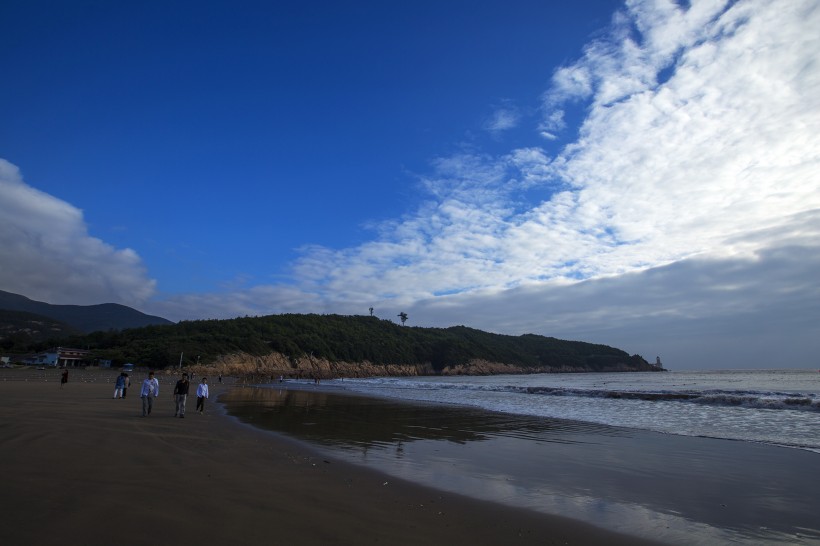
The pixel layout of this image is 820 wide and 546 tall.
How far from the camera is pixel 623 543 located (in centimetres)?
554

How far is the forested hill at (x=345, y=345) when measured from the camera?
79.6 meters

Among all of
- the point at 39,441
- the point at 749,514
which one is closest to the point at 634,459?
the point at 749,514

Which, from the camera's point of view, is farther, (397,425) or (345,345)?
(345,345)

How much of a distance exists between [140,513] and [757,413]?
2651 centimetres

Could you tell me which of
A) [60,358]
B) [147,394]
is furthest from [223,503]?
[60,358]

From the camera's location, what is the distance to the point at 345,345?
398 ft

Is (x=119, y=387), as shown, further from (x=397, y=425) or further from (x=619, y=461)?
(x=619, y=461)

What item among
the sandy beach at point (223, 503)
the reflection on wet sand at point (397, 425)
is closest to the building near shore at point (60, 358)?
the reflection on wet sand at point (397, 425)

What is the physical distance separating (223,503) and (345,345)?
117m

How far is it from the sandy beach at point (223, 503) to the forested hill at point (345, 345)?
66.0 meters

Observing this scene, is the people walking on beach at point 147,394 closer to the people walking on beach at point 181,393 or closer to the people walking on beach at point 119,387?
the people walking on beach at point 181,393

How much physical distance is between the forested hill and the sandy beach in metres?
66.0

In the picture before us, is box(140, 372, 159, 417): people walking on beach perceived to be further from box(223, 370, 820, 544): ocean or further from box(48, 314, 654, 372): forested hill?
box(48, 314, 654, 372): forested hill

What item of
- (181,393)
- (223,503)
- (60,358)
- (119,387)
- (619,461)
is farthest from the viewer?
(60,358)
